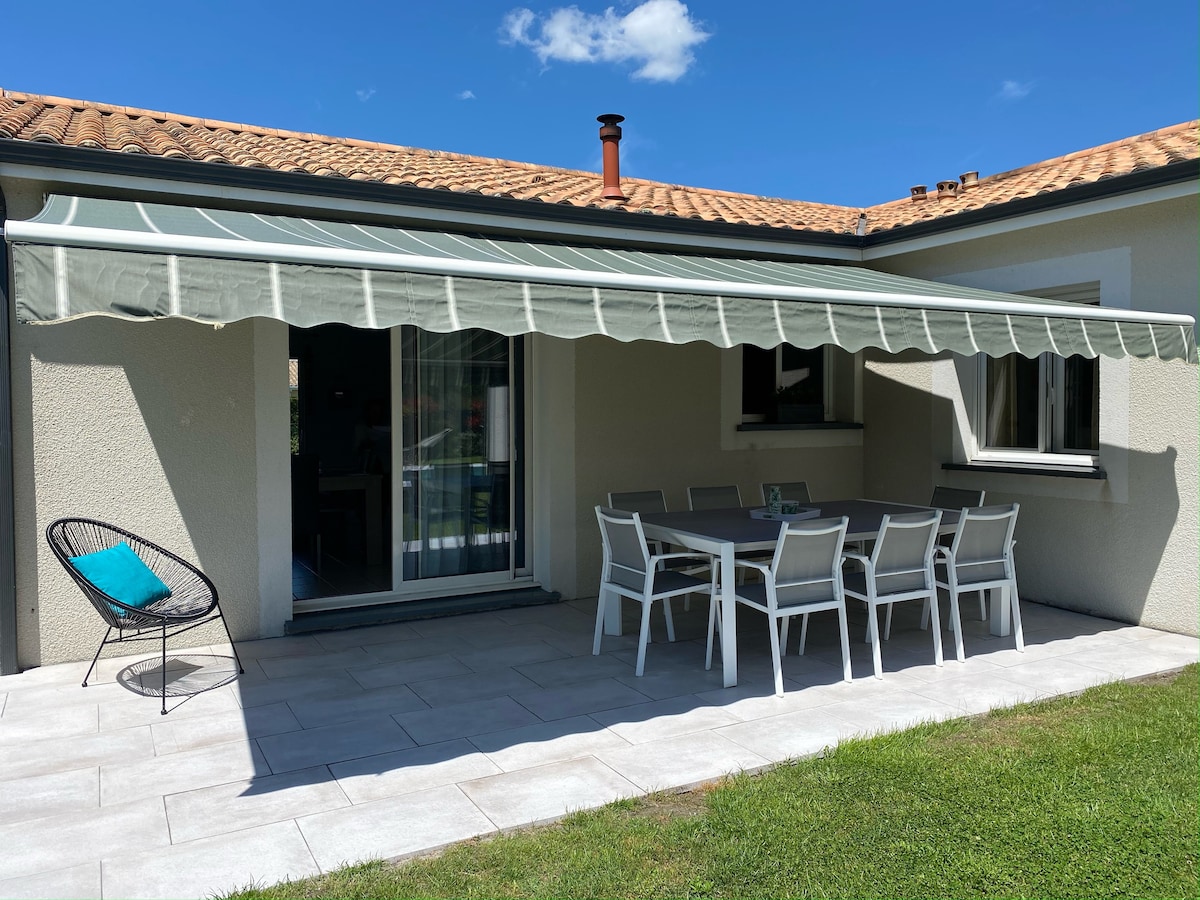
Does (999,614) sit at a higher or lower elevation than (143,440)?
lower

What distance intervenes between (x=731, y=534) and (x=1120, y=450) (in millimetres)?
4966

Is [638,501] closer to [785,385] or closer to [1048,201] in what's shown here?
[785,385]

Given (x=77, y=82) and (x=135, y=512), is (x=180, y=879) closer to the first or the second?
(x=135, y=512)

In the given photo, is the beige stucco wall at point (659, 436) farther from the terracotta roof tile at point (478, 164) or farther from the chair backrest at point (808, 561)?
the chair backrest at point (808, 561)

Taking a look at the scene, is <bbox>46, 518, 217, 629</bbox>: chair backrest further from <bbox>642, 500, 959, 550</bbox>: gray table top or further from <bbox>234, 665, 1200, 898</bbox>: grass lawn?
<bbox>642, 500, 959, 550</bbox>: gray table top

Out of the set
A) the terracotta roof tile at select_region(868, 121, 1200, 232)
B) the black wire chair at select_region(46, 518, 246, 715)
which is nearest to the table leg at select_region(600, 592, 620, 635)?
the black wire chair at select_region(46, 518, 246, 715)

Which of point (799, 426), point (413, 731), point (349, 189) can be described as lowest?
point (413, 731)

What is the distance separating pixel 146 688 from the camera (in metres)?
7.78

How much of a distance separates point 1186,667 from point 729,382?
628cm

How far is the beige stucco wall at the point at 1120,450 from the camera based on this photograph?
9508mm

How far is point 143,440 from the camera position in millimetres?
8711

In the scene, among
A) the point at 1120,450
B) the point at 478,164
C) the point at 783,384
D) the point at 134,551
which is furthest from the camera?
the point at 478,164

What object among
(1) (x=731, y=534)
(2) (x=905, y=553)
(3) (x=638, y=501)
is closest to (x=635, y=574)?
(1) (x=731, y=534)

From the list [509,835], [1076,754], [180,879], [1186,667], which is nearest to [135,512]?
[180,879]
